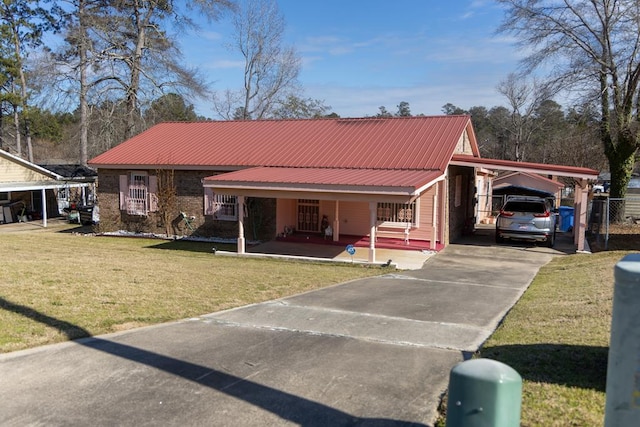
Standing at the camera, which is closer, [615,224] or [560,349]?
[560,349]

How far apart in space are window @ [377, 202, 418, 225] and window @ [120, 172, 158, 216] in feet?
30.4

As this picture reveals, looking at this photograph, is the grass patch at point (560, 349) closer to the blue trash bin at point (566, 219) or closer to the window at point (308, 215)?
the window at point (308, 215)

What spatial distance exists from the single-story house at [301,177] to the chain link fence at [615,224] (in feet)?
10.1

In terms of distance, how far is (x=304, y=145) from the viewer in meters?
20.5

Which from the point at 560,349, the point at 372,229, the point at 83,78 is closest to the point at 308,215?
the point at 372,229

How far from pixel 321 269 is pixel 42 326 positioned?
784 centimetres

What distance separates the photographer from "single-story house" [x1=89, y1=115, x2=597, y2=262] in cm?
1605

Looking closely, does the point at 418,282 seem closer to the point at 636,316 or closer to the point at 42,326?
the point at 42,326

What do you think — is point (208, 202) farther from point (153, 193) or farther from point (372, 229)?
point (372, 229)

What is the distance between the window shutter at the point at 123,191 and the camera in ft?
71.0

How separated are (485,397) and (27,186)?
27955 millimetres

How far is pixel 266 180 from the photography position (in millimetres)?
15945

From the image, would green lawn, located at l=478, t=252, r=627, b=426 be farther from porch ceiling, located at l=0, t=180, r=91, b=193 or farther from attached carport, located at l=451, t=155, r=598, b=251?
porch ceiling, located at l=0, t=180, r=91, b=193

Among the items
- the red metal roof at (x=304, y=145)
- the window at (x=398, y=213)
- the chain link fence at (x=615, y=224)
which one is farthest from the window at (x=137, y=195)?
the chain link fence at (x=615, y=224)
